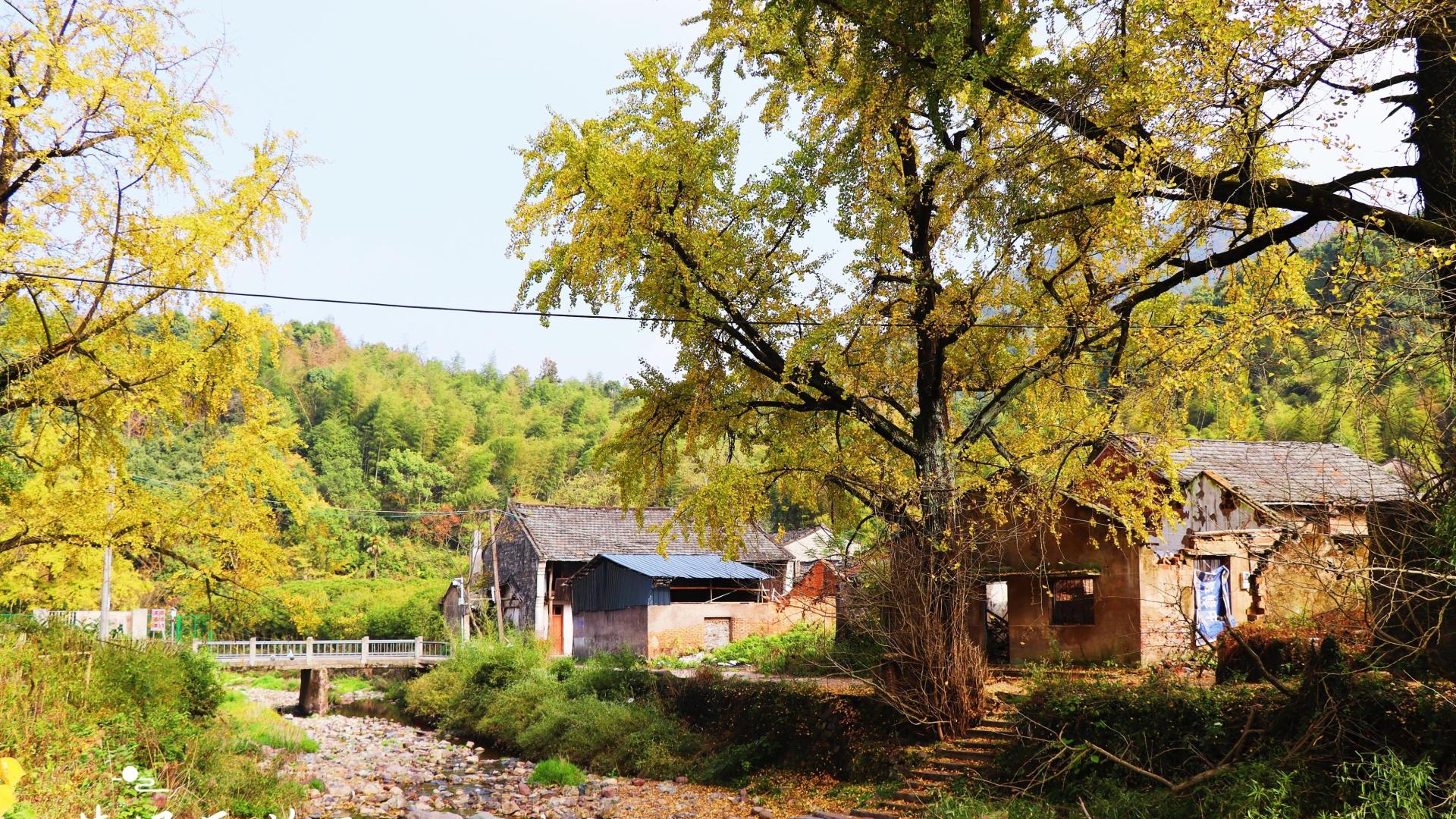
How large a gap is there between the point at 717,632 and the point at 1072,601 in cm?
1382

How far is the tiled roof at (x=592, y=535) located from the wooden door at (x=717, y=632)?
12.6 feet

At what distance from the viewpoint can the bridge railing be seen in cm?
2991

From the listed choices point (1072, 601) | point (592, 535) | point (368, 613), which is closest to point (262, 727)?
point (592, 535)

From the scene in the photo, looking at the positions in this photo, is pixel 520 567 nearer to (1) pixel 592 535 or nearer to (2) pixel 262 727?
(1) pixel 592 535

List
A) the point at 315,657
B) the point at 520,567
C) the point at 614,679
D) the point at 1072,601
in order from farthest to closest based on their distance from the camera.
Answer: the point at 520,567, the point at 315,657, the point at 614,679, the point at 1072,601

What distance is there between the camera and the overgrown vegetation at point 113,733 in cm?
980

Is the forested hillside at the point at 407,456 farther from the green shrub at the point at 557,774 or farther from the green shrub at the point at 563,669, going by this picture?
the green shrub at the point at 557,774

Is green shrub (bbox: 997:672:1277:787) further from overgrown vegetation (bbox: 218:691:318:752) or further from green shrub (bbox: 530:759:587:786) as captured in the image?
overgrown vegetation (bbox: 218:691:318:752)

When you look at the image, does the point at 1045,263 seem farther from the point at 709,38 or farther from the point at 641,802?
the point at 641,802

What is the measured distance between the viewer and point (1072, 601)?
717 inches

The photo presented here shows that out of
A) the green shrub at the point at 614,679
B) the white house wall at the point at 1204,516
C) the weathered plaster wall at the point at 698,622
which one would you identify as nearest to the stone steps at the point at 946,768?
the white house wall at the point at 1204,516

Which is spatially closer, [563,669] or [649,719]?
[649,719]

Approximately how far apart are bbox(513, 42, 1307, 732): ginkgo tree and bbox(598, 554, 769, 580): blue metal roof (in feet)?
47.7

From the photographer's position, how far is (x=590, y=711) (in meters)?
19.7
